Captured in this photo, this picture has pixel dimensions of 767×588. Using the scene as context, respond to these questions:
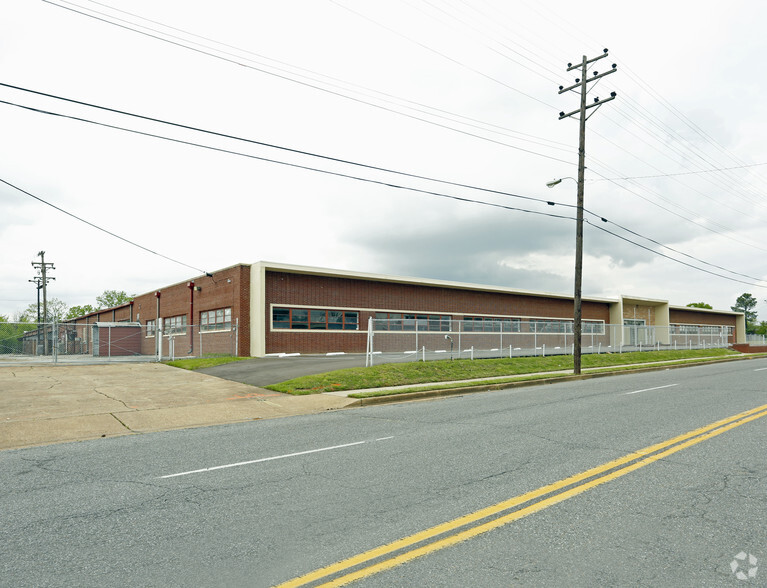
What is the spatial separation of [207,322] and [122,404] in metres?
21.4

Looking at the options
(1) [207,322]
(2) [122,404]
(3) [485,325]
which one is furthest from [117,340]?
(2) [122,404]

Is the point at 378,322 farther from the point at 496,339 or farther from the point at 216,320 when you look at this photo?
the point at 216,320

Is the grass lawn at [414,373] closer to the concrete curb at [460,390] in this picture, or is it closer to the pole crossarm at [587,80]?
the concrete curb at [460,390]

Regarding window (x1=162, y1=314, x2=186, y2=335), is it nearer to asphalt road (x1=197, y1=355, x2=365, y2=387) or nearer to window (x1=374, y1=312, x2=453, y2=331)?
Answer: window (x1=374, y1=312, x2=453, y2=331)

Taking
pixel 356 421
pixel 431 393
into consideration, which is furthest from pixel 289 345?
pixel 356 421

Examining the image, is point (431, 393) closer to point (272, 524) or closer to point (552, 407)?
point (552, 407)

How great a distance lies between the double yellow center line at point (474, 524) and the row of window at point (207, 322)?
26.6 metres

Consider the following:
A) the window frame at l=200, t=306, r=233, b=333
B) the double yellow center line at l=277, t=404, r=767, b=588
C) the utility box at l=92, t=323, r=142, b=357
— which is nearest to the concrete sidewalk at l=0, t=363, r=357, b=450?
the double yellow center line at l=277, t=404, r=767, b=588

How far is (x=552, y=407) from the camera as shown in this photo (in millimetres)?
11578

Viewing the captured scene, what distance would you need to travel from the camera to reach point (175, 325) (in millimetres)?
40219

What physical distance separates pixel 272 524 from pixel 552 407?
27.8ft

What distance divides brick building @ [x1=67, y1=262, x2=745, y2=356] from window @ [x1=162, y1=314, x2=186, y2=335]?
77 millimetres

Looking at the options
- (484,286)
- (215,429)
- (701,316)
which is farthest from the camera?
(701,316)

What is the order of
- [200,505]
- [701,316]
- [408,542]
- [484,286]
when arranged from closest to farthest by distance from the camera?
[408,542], [200,505], [484,286], [701,316]
